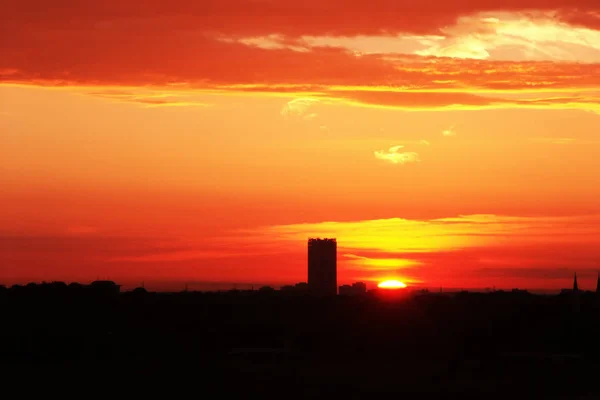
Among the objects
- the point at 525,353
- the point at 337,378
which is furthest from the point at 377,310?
the point at 337,378

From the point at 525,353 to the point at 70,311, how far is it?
263ft

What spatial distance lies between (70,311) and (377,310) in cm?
5755

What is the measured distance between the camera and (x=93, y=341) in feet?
429

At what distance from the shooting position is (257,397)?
3164 inches

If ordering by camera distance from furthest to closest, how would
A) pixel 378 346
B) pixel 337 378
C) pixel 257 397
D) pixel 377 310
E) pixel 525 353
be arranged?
pixel 377 310 → pixel 378 346 → pixel 525 353 → pixel 337 378 → pixel 257 397

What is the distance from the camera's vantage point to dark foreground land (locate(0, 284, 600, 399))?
88.2 meters

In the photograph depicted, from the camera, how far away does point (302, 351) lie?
128 meters

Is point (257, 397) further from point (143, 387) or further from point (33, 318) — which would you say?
point (33, 318)

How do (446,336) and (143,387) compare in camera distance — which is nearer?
(143,387)

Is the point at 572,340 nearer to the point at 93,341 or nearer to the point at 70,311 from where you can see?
the point at 93,341

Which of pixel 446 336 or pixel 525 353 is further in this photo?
pixel 446 336

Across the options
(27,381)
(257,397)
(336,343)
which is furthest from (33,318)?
(257,397)

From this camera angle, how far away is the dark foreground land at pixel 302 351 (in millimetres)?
88250

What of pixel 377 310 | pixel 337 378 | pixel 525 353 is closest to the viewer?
pixel 337 378
